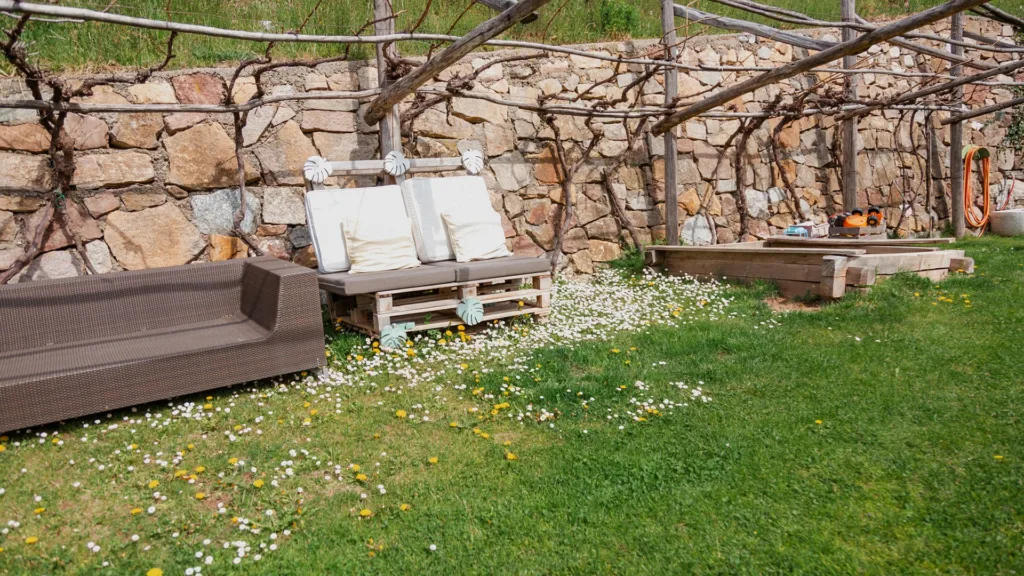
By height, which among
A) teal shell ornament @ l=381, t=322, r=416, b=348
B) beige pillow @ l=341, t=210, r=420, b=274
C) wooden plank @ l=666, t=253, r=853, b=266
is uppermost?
beige pillow @ l=341, t=210, r=420, b=274

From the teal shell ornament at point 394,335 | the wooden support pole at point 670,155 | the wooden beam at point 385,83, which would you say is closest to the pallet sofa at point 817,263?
the wooden support pole at point 670,155

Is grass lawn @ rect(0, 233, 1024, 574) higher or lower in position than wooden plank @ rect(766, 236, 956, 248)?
lower

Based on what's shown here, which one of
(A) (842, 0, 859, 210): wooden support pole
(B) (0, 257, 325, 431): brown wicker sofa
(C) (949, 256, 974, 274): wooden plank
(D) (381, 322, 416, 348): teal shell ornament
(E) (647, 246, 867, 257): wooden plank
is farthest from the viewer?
(A) (842, 0, 859, 210): wooden support pole

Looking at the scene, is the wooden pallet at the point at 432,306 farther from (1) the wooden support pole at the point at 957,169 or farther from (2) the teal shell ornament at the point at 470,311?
(1) the wooden support pole at the point at 957,169

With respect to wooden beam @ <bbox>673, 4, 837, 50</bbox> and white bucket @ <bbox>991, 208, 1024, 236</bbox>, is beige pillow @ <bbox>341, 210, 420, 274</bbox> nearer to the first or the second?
wooden beam @ <bbox>673, 4, 837, 50</bbox>

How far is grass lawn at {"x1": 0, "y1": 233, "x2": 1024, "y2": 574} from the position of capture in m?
1.92

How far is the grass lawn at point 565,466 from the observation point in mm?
1915

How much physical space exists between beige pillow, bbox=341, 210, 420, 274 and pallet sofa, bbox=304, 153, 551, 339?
108 mm

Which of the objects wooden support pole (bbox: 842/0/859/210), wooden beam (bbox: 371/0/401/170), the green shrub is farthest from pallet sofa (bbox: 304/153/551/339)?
wooden support pole (bbox: 842/0/859/210)

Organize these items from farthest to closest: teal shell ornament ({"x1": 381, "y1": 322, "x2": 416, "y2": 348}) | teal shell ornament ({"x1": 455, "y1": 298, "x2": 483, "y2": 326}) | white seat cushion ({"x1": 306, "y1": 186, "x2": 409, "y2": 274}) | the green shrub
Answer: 1. the green shrub
2. white seat cushion ({"x1": 306, "y1": 186, "x2": 409, "y2": 274})
3. teal shell ornament ({"x1": 455, "y1": 298, "x2": 483, "y2": 326})
4. teal shell ornament ({"x1": 381, "y1": 322, "x2": 416, "y2": 348})

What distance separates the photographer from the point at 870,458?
7.82 ft

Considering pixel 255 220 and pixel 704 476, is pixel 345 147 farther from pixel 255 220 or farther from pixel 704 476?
pixel 704 476

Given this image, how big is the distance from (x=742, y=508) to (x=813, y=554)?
28cm

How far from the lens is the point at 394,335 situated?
3875mm
